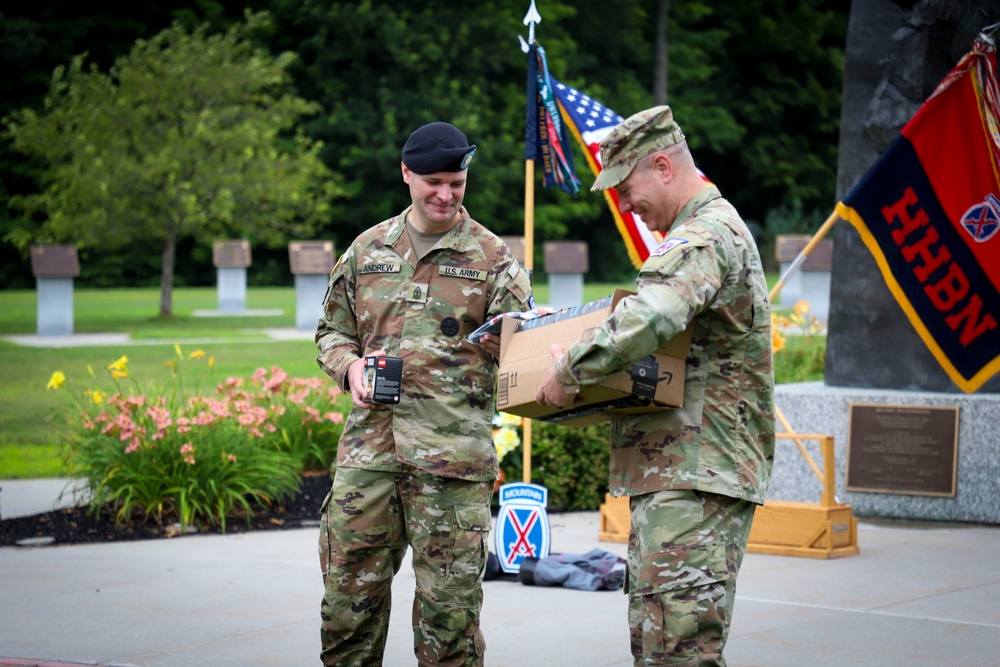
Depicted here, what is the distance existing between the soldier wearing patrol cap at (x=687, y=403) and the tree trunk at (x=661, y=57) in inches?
1556

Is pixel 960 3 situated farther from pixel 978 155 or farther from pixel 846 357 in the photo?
pixel 846 357

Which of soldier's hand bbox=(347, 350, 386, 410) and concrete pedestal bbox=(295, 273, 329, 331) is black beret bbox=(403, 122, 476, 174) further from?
concrete pedestal bbox=(295, 273, 329, 331)

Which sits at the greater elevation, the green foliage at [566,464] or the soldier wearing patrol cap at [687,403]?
the soldier wearing patrol cap at [687,403]

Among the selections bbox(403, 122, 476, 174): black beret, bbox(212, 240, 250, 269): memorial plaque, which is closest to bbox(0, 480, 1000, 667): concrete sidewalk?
bbox(403, 122, 476, 174): black beret

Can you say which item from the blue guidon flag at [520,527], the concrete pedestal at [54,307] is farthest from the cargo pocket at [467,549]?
the concrete pedestal at [54,307]

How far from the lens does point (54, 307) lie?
18.6m

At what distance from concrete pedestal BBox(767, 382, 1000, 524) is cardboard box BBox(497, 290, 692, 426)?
5.05 m

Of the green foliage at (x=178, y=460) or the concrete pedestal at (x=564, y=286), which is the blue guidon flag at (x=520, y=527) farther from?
the concrete pedestal at (x=564, y=286)

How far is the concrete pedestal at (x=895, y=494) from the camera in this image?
8227 millimetres

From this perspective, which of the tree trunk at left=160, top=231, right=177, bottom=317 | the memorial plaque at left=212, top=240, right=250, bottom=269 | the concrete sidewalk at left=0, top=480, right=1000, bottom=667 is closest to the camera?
the concrete sidewalk at left=0, top=480, right=1000, bottom=667

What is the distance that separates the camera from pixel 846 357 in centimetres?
894

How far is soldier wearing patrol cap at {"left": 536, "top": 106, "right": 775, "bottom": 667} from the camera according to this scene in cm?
350

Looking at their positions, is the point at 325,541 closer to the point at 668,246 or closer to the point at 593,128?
the point at 668,246

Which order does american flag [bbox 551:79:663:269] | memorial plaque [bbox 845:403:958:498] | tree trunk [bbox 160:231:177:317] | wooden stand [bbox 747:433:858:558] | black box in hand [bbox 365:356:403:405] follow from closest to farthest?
black box in hand [bbox 365:356:403:405], wooden stand [bbox 747:433:858:558], american flag [bbox 551:79:663:269], memorial plaque [bbox 845:403:958:498], tree trunk [bbox 160:231:177:317]
